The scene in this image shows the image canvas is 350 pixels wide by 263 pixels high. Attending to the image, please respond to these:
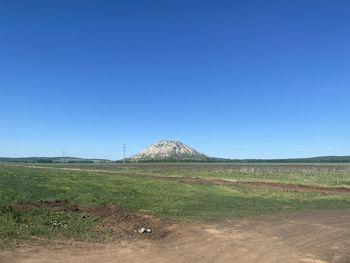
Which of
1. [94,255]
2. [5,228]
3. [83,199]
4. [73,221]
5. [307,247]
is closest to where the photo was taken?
[94,255]

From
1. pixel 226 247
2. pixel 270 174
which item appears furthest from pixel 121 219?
pixel 270 174

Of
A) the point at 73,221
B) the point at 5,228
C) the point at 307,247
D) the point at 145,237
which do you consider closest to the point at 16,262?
the point at 5,228

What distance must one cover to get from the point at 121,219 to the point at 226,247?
6.68 metres

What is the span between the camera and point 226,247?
48.8 ft

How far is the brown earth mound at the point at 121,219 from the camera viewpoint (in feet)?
58.2

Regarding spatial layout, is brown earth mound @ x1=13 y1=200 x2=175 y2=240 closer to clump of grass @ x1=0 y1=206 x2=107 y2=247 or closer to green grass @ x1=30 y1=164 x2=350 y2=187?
clump of grass @ x1=0 y1=206 x2=107 y2=247

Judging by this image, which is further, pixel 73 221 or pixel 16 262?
pixel 73 221

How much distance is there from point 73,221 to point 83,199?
8.12 metres

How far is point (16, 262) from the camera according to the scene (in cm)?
1262

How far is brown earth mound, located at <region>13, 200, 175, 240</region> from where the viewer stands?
17750 millimetres

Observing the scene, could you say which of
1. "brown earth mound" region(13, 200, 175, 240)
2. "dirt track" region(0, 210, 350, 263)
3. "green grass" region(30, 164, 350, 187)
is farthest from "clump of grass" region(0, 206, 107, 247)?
"green grass" region(30, 164, 350, 187)

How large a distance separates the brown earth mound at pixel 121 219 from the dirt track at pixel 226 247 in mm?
868

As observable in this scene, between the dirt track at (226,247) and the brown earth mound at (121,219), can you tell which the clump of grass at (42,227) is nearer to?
the brown earth mound at (121,219)

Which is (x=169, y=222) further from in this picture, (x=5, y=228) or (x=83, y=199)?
(x=83, y=199)
